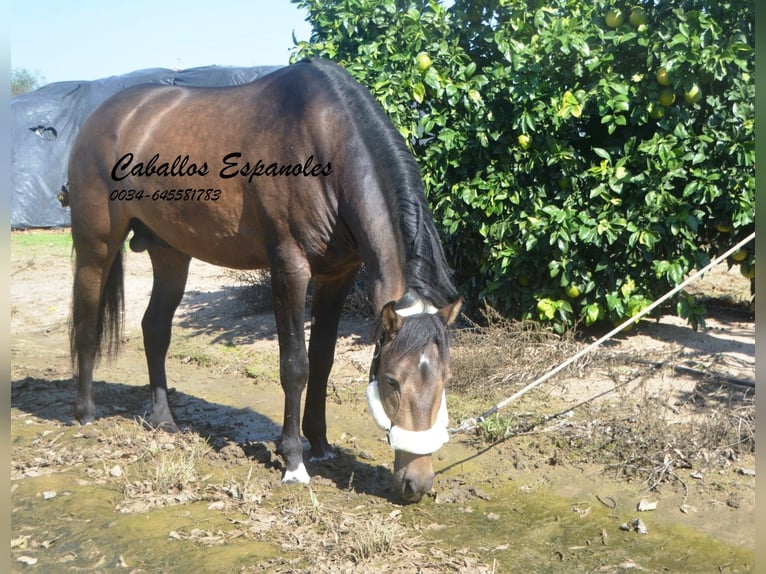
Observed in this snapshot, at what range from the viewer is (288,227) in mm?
4137

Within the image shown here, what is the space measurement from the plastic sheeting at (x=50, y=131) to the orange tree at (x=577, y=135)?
26.9 ft

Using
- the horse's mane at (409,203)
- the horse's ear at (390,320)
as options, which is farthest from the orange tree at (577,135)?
the horse's ear at (390,320)

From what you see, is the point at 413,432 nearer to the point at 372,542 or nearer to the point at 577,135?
the point at 372,542

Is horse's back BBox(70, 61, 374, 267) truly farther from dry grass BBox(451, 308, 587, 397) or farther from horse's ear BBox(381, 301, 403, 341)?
dry grass BBox(451, 308, 587, 397)

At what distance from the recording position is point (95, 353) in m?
5.57

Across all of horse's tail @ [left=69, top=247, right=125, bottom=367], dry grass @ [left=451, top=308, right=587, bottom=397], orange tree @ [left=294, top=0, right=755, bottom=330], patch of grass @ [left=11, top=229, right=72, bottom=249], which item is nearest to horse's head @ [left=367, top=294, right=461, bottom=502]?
dry grass @ [left=451, top=308, right=587, bottom=397]

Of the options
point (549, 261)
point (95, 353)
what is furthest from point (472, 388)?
point (95, 353)

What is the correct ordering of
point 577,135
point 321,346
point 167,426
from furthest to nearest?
point 577,135 < point 167,426 < point 321,346

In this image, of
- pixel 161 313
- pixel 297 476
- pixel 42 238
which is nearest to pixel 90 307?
pixel 161 313

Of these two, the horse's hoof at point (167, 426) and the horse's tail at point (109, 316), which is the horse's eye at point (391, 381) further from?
the horse's tail at point (109, 316)

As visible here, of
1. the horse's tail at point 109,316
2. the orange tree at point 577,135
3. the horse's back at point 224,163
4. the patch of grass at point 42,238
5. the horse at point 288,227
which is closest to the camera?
the horse at point 288,227

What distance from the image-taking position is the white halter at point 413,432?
11.1 feet

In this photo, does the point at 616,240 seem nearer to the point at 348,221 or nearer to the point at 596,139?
the point at 596,139

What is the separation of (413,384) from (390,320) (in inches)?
12.7
